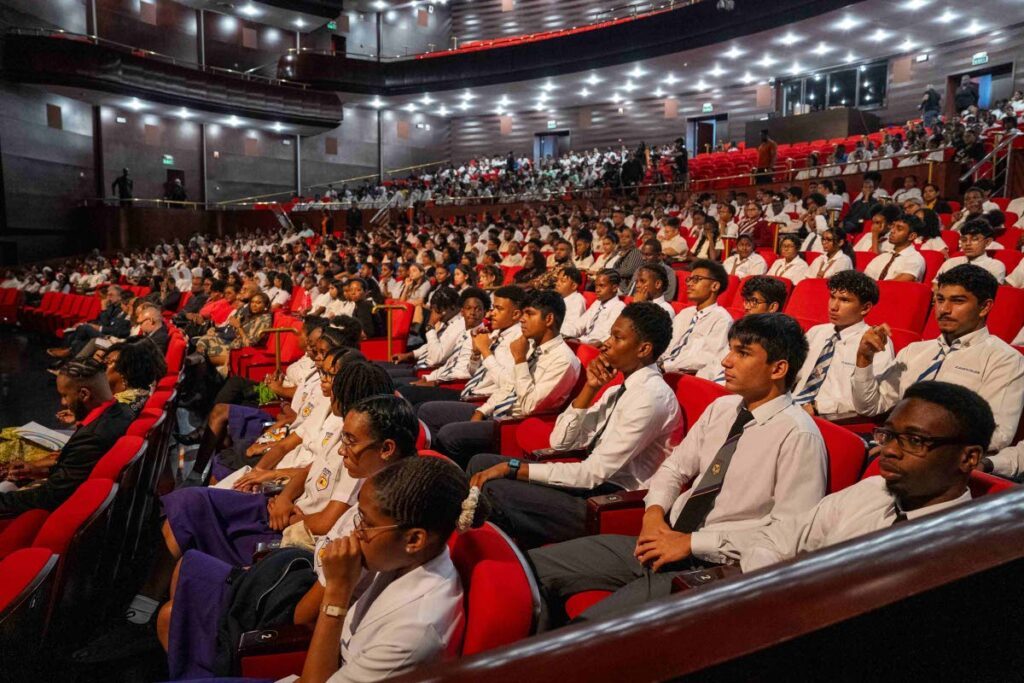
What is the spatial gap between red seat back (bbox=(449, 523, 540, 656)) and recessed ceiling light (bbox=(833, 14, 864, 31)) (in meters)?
13.3

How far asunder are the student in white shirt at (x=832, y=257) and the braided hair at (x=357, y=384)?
3.66 meters

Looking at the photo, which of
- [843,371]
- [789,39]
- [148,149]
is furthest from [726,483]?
[148,149]

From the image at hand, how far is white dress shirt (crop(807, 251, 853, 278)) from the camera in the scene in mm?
4776

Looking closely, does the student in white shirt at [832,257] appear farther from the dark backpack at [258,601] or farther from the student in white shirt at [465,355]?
the dark backpack at [258,601]

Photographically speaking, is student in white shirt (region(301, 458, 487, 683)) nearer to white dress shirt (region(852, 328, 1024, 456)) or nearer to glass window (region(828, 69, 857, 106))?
white dress shirt (region(852, 328, 1024, 456))

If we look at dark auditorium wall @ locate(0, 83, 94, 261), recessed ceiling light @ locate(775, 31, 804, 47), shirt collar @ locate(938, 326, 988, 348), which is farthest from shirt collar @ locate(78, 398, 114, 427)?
dark auditorium wall @ locate(0, 83, 94, 261)

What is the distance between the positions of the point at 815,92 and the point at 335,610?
56.4ft

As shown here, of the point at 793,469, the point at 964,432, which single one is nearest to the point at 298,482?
the point at 793,469

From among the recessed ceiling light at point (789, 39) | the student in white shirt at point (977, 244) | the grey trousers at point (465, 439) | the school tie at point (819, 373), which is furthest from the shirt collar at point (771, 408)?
the recessed ceiling light at point (789, 39)

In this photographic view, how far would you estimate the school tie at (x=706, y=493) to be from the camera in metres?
1.79

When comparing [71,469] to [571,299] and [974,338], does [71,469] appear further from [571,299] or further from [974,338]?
[571,299]

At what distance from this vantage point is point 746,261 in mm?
5711

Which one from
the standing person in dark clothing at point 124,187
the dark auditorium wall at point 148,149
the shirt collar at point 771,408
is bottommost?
the shirt collar at point 771,408

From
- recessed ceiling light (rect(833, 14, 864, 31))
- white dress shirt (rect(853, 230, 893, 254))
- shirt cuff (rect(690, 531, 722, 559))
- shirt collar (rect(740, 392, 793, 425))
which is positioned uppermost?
recessed ceiling light (rect(833, 14, 864, 31))
